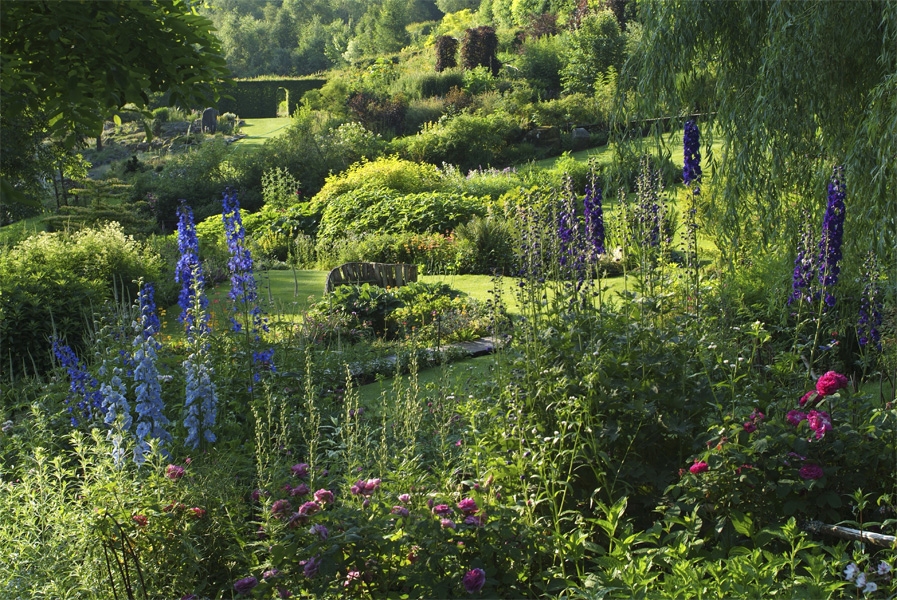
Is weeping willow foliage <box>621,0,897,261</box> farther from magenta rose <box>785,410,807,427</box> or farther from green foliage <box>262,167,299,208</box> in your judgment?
green foliage <box>262,167,299,208</box>

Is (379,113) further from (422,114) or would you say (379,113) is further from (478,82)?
(478,82)

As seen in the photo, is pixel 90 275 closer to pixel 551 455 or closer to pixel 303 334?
pixel 303 334

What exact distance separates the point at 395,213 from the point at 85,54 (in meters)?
9.26

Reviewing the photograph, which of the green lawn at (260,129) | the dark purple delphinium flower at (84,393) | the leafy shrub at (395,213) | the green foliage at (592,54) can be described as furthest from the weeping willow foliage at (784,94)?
the green lawn at (260,129)

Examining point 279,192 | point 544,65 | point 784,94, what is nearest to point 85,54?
point 784,94

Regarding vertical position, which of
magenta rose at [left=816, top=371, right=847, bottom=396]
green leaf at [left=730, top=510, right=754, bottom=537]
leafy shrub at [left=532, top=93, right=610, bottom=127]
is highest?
leafy shrub at [left=532, top=93, right=610, bottom=127]

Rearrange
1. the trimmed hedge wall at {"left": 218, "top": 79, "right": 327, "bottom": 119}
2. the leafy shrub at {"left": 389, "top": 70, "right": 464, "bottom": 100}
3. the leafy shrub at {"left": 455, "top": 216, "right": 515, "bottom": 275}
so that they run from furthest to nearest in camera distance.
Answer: the trimmed hedge wall at {"left": 218, "top": 79, "right": 327, "bottom": 119} < the leafy shrub at {"left": 389, "top": 70, "right": 464, "bottom": 100} < the leafy shrub at {"left": 455, "top": 216, "right": 515, "bottom": 275}

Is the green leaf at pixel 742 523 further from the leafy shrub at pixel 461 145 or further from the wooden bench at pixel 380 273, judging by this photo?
the leafy shrub at pixel 461 145

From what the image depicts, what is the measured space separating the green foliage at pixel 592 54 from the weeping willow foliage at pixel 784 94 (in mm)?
18896

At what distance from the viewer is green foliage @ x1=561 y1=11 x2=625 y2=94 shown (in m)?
23.1

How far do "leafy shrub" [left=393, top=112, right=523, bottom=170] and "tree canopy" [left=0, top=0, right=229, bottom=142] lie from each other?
15483mm

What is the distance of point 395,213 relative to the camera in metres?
12.1

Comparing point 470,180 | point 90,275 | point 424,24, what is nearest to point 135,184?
point 470,180

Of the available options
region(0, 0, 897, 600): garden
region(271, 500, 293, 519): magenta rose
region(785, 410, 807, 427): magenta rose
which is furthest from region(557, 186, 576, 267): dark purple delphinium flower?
region(271, 500, 293, 519): magenta rose
